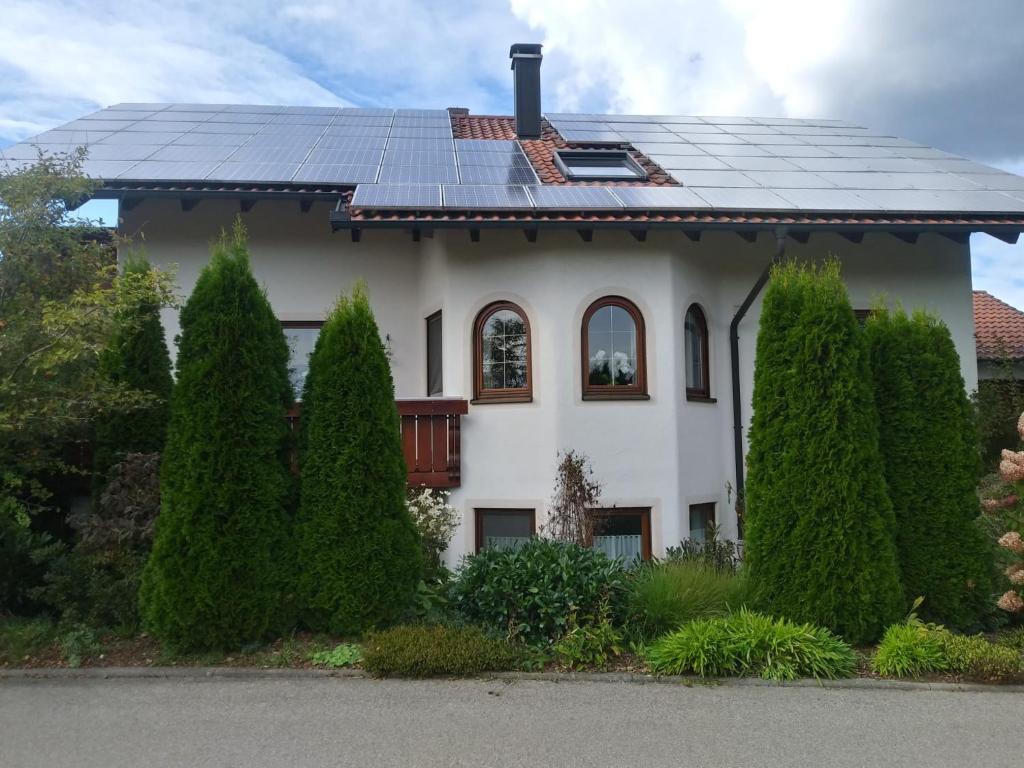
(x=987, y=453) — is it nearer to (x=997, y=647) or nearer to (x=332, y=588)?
(x=997, y=647)

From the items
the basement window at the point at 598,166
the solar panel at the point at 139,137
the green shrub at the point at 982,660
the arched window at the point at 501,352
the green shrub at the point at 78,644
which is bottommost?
the green shrub at the point at 982,660

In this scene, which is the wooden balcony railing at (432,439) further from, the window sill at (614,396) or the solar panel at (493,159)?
the solar panel at (493,159)

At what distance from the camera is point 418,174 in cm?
1038

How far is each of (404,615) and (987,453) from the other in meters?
9.14

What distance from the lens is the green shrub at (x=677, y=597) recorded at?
22.1ft

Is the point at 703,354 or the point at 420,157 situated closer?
the point at 703,354

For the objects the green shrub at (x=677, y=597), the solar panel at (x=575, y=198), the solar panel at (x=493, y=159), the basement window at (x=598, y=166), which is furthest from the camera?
the solar panel at (x=493, y=159)

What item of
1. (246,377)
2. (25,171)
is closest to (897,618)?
(246,377)

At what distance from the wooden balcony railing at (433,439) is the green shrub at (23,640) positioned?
388cm

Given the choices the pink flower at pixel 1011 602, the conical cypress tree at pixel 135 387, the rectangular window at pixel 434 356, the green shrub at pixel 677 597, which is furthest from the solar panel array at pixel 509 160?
the pink flower at pixel 1011 602

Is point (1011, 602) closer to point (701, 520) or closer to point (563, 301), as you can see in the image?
point (701, 520)

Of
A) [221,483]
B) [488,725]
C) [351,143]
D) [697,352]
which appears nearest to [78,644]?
[221,483]

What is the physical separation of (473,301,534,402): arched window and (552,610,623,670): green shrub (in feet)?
11.6

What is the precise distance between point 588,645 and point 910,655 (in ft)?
8.34
